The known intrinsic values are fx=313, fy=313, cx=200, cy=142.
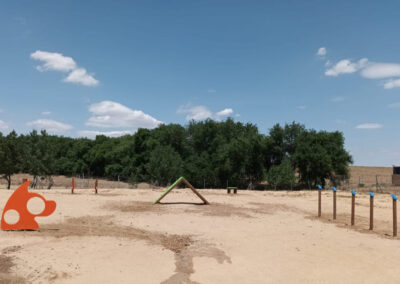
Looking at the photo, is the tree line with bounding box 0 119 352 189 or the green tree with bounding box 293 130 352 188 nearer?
the tree line with bounding box 0 119 352 189

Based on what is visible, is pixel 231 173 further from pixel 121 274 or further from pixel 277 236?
pixel 121 274

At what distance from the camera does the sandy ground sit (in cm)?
657

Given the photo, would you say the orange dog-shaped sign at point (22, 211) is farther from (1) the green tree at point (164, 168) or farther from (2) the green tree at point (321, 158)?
(2) the green tree at point (321, 158)

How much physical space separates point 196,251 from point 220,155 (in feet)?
120

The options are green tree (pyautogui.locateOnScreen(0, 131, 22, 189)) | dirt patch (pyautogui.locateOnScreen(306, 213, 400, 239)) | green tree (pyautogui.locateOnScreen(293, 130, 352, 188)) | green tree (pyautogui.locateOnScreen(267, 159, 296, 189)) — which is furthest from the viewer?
green tree (pyautogui.locateOnScreen(267, 159, 296, 189))

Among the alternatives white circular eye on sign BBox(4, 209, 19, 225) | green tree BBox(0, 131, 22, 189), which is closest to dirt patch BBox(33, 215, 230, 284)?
white circular eye on sign BBox(4, 209, 19, 225)

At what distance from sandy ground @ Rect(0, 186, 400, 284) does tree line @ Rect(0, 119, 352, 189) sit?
2436 centimetres

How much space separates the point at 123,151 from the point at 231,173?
3078 cm

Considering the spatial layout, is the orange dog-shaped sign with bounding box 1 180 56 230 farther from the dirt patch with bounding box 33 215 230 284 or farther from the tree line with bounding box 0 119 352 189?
the tree line with bounding box 0 119 352 189

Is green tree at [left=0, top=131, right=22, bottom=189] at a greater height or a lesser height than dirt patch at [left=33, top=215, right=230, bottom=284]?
greater

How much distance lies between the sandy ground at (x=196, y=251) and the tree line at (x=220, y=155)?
79.9 ft

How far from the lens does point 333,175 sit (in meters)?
39.6

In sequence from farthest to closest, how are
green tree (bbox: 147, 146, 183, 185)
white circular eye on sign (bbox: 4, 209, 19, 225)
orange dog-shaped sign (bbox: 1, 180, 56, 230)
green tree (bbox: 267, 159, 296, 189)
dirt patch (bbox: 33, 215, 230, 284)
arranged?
green tree (bbox: 147, 146, 183, 185) < green tree (bbox: 267, 159, 296, 189) < white circular eye on sign (bbox: 4, 209, 19, 225) < orange dog-shaped sign (bbox: 1, 180, 56, 230) < dirt patch (bbox: 33, 215, 230, 284)

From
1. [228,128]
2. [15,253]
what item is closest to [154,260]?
[15,253]
